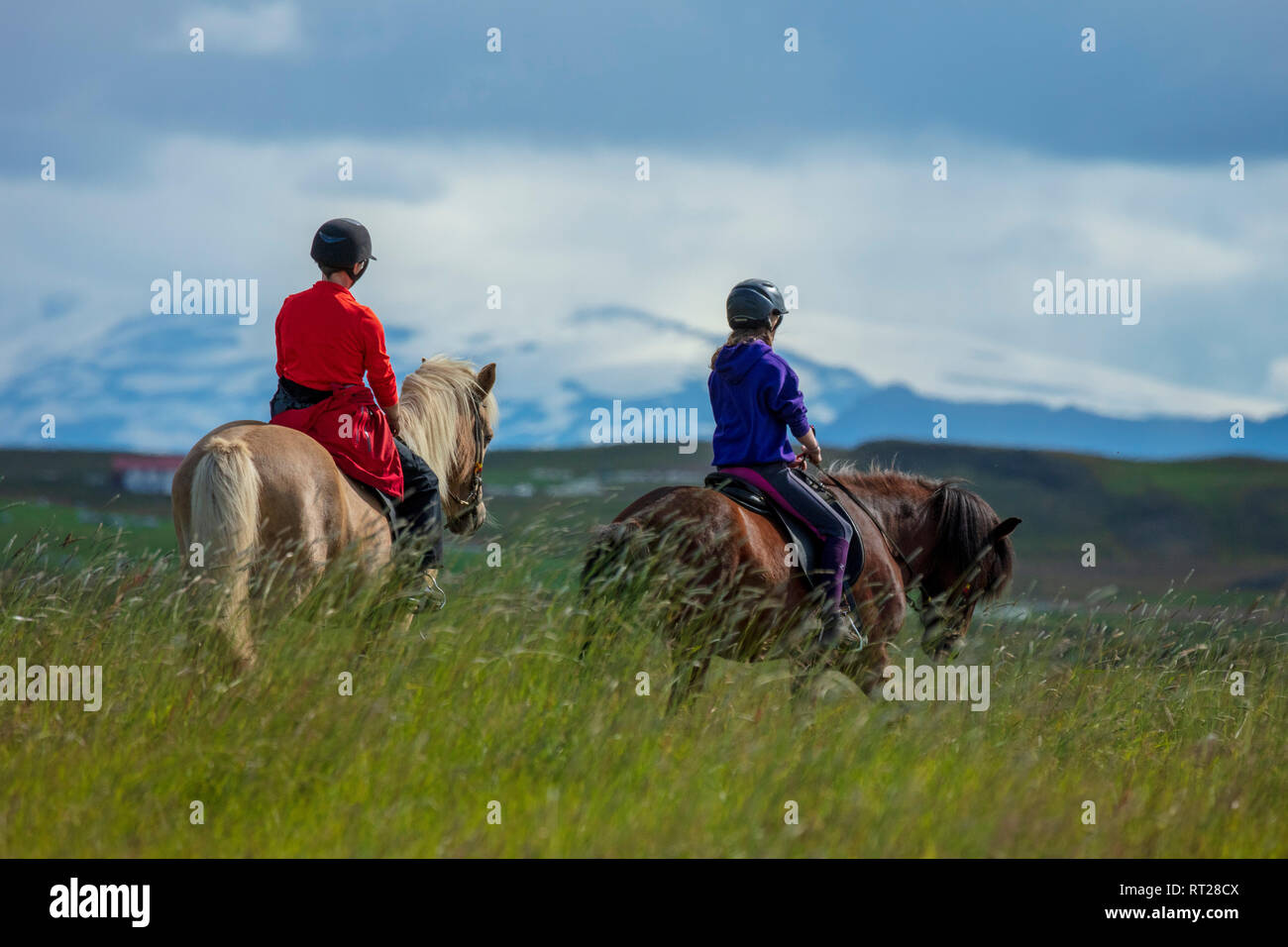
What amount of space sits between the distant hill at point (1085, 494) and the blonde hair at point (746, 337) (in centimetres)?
6223

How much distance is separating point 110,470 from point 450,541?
92153mm

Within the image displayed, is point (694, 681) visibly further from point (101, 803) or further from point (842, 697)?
point (101, 803)

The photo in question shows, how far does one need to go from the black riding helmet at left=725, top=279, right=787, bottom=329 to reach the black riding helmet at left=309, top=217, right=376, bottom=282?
2.19 m

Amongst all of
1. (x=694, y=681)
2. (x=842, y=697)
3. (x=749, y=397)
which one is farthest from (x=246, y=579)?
(x=842, y=697)

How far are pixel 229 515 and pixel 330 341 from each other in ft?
4.48

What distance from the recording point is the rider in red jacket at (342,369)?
24.6 ft

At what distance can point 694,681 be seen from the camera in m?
6.95

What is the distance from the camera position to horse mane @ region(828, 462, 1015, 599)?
841 cm

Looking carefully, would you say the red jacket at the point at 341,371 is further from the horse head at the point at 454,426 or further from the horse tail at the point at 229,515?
the horse tail at the point at 229,515

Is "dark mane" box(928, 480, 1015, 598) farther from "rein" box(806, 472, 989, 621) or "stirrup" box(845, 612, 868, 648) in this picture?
"stirrup" box(845, 612, 868, 648)

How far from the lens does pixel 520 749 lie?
580 centimetres

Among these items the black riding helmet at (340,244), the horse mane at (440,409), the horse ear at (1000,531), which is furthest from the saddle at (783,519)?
the black riding helmet at (340,244)

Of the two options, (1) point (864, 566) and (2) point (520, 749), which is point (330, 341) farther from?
(1) point (864, 566)

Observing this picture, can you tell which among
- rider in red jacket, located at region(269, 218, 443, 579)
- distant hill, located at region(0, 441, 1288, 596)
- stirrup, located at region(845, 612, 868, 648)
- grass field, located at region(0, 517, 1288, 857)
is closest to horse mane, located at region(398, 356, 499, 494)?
rider in red jacket, located at region(269, 218, 443, 579)
